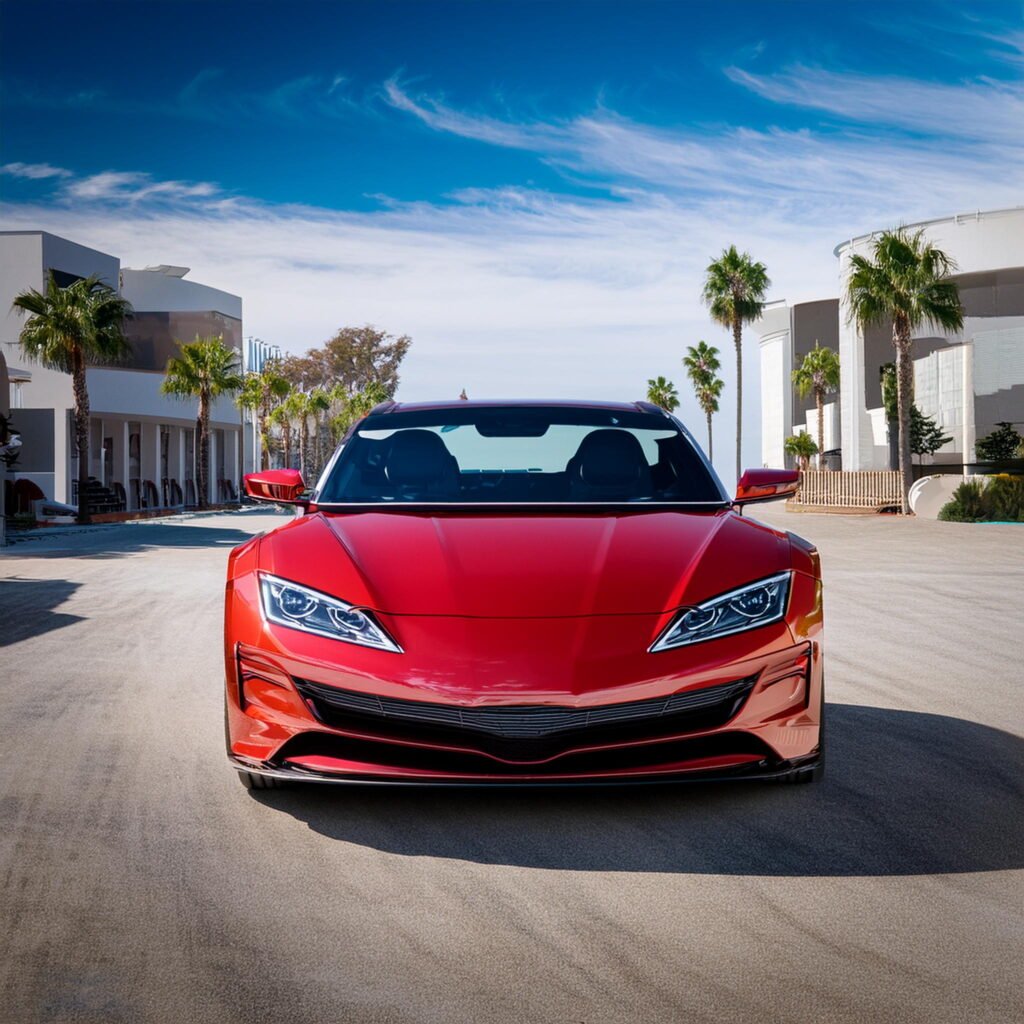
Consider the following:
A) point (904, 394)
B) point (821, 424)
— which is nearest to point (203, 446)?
point (904, 394)

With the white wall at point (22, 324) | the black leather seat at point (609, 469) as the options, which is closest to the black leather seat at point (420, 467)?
the black leather seat at point (609, 469)

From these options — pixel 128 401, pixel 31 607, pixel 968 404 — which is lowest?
pixel 31 607

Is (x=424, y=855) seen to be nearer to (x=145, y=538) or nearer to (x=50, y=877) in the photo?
(x=50, y=877)

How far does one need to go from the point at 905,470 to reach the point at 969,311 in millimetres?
25626

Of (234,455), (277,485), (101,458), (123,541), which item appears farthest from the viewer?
(234,455)

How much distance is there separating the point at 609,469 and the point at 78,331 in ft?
107

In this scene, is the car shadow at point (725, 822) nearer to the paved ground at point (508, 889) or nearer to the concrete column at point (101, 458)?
the paved ground at point (508, 889)

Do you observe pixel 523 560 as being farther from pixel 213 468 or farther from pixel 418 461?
pixel 213 468

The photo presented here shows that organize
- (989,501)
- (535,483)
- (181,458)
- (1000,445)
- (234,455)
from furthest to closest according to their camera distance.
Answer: (234,455) → (181,458) → (1000,445) → (989,501) → (535,483)

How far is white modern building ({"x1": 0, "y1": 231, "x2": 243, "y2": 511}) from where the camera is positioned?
143ft

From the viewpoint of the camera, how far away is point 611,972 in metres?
3.05

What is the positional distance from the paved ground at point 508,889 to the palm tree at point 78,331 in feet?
101

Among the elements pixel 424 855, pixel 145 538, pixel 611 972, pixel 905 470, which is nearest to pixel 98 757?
pixel 424 855

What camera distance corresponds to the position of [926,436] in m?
49.4
